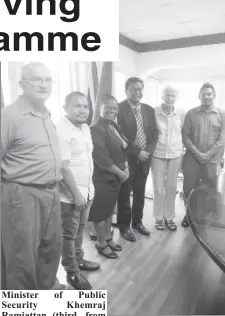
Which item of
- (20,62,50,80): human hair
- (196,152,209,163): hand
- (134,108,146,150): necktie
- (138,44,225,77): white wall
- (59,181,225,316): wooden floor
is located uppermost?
(138,44,225,77): white wall

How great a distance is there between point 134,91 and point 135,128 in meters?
0.31

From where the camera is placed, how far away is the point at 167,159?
242 centimetres

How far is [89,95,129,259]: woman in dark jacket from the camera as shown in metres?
1.84

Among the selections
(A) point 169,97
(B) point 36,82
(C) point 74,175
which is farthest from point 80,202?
(A) point 169,97

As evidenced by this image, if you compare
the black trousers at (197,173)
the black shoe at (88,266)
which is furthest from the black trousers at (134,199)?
the black shoe at (88,266)

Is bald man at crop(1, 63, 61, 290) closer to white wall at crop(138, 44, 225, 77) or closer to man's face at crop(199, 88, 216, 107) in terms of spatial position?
white wall at crop(138, 44, 225, 77)

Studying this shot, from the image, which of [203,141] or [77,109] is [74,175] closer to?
[77,109]

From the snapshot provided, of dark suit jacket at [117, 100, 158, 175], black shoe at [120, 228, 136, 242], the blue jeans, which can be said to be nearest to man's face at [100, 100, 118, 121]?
dark suit jacket at [117, 100, 158, 175]

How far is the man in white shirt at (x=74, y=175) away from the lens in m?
1.46

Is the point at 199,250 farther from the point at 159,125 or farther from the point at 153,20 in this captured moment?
the point at 153,20

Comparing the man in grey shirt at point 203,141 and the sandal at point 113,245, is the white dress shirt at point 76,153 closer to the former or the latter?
the sandal at point 113,245

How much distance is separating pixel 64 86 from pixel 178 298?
1.46 metres

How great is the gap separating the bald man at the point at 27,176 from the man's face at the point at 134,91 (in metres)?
0.97

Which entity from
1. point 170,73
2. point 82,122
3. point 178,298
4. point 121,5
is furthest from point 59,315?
point 170,73
